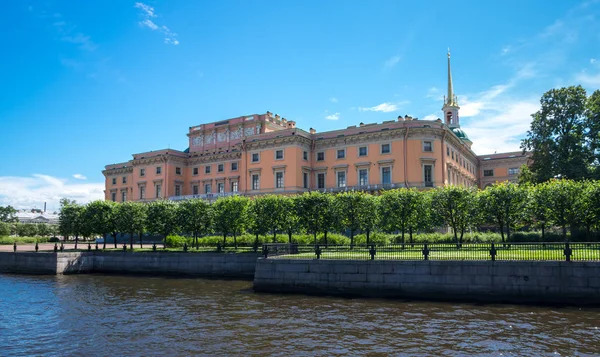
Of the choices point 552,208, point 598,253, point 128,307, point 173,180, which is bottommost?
point 128,307

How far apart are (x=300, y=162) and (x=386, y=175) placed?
1145cm

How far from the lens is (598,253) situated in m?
20.8

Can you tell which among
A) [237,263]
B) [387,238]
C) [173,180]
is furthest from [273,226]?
[173,180]

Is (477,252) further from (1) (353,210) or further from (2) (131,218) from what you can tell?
(2) (131,218)

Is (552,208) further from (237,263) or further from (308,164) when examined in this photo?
(308,164)

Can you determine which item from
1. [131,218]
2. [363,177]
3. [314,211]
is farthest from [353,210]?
[131,218]

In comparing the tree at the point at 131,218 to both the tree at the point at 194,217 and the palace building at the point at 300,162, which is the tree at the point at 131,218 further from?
the palace building at the point at 300,162

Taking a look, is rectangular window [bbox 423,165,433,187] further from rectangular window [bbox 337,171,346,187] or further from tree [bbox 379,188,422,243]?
tree [bbox 379,188,422,243]

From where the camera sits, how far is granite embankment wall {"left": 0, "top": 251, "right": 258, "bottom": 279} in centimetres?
3253

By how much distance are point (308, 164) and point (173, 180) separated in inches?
954

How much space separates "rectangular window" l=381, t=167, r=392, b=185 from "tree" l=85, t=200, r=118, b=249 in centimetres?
3047

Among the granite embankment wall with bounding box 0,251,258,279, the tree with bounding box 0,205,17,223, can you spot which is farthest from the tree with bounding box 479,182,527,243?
the tree with bounding box 0,205,17,223

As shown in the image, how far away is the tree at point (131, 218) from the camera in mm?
43219

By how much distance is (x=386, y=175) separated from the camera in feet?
180
